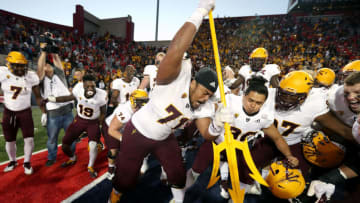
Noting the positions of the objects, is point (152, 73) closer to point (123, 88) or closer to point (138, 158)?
point (123, 88)

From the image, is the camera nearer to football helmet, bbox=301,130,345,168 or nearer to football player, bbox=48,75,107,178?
football player, bbox=48,75,107,178

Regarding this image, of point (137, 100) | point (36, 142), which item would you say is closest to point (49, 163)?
point (36, 142)

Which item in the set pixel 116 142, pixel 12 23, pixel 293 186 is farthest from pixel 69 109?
pixel 12 23

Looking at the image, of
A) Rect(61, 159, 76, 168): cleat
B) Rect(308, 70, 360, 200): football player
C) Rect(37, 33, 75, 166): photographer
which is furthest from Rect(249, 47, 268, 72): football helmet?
Rect(61, 159, 76, 168): cleat

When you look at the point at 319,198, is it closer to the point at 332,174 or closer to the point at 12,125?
the point at 332,174

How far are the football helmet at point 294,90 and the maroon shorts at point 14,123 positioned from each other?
4644 mm

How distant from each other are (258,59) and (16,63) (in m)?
5.23

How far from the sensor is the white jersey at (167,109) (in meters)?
1.97

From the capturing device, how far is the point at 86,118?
12.3 ft

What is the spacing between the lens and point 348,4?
21641 millimetres

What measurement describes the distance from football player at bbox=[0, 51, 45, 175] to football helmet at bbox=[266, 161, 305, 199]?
440 cm

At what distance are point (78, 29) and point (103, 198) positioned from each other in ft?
81.1

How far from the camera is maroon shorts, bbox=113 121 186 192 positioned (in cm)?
226

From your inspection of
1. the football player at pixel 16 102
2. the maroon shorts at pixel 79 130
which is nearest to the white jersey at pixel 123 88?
the maroon shorts at pixel 79 130
